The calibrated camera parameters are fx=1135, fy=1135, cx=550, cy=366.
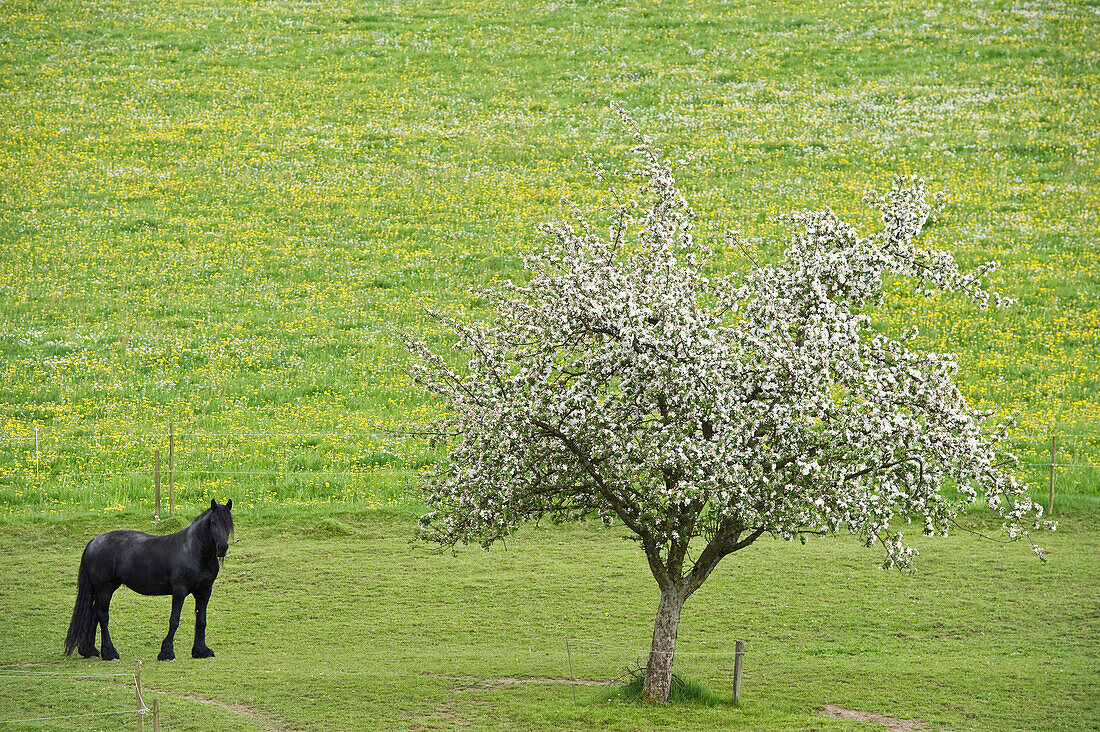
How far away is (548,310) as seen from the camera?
758 inches

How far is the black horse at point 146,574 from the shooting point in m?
21.7

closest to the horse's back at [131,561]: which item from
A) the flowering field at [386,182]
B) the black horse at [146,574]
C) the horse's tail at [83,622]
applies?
the black horse at [146,574]

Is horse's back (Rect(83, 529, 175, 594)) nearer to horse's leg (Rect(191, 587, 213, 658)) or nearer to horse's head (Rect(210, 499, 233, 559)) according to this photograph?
horse's leg (Rect(191, 587, 213, 658))

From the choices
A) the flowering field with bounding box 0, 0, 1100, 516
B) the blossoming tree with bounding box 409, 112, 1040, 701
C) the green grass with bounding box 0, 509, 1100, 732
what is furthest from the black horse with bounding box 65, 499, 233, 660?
the flowering field with bounding box 0, 0, 1100, 516

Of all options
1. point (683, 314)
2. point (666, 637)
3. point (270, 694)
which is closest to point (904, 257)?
point (683, 314)

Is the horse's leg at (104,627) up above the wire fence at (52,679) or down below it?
above

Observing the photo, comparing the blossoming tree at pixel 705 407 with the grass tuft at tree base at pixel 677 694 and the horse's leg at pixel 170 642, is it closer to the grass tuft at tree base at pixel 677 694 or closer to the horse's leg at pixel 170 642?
the grass tuft at tree base at pixel 677 694

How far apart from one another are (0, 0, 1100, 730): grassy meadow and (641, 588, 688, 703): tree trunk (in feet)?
2.28

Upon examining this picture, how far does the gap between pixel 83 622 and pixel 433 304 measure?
32.9 m

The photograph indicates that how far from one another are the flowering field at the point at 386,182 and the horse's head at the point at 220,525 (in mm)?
12806

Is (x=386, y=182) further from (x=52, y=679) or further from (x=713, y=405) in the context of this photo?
(x=713, y=405)

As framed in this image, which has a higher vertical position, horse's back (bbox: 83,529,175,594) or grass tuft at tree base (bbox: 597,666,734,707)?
horse's back (bbox: 83,529,175,594)

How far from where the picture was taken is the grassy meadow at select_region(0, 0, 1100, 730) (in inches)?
869

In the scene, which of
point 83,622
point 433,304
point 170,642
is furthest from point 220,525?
point 433,304
